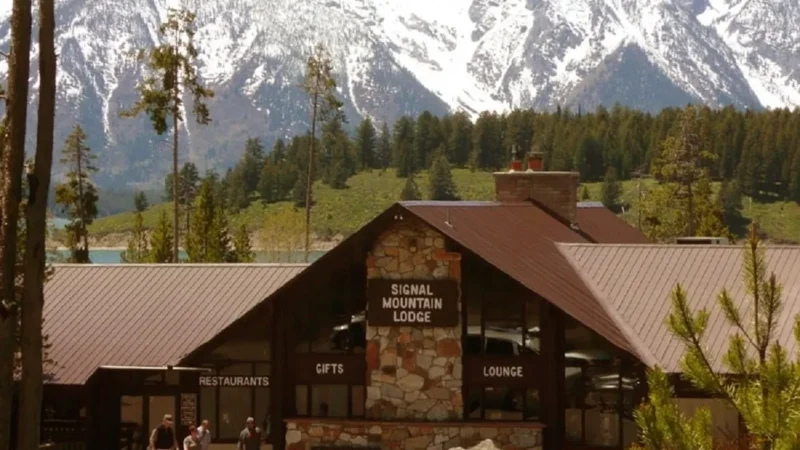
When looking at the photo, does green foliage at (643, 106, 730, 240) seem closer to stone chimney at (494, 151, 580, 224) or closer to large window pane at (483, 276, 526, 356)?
stone chimney at (494, 151, 580, 224)

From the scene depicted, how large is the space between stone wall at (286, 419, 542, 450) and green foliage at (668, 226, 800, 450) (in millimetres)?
15655

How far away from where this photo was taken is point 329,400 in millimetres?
32469

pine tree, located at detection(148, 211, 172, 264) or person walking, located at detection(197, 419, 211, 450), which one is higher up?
pine tree, located at detection(148, 211, 172, 264)

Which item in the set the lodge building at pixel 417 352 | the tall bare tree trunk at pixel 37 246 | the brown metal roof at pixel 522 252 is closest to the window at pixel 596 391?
the lodge building at pixel 417 352

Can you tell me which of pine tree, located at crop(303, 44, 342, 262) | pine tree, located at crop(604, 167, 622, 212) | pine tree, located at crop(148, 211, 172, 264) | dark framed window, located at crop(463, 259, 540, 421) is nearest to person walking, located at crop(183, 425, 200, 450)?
dark framed window, located at crop(463, 259, 540, 421)

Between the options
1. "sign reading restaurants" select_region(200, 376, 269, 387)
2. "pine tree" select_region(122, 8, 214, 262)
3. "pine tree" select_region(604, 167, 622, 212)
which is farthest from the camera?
"pine tree" select_region(604, 167, 622, 212)

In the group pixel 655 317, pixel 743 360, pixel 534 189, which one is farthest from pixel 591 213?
pixel 743 360

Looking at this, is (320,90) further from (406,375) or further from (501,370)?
(501,370)

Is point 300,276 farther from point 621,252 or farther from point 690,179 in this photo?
point 690,179

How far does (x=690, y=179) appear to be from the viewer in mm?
84438

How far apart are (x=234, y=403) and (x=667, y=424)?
19.1m

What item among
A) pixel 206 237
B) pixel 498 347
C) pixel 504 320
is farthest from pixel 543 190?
pixel 206 237

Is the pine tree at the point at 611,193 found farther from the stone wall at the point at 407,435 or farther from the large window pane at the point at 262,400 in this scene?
the stone wall at the point at 407,435

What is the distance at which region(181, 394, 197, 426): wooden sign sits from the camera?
110ft
